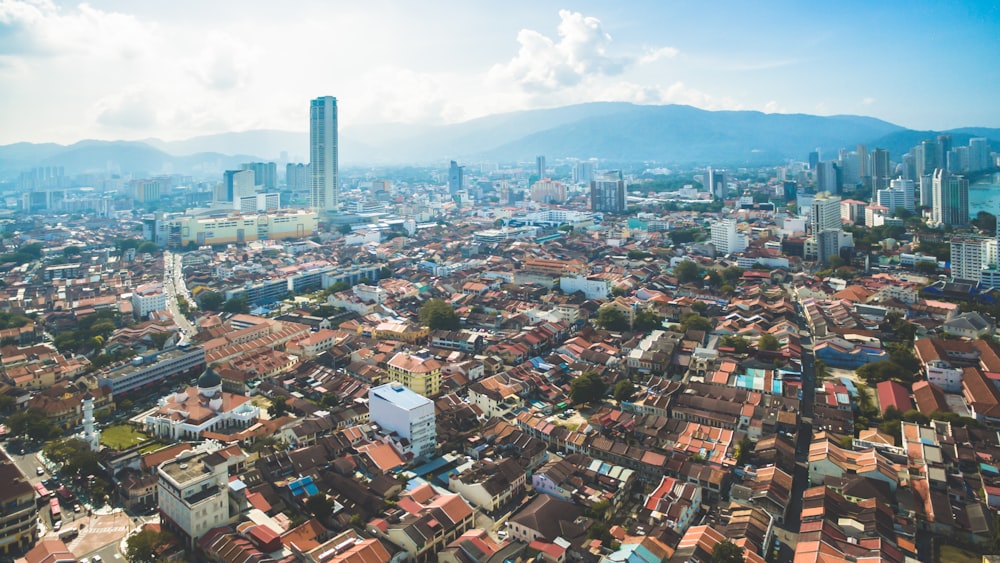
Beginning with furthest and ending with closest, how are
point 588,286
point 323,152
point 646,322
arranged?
point 323,152
point 588,286
point 646,322

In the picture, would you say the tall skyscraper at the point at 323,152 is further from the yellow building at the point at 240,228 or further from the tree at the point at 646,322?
the tree at the point at 646,322

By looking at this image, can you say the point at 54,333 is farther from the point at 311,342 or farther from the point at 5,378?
the point at 311,342

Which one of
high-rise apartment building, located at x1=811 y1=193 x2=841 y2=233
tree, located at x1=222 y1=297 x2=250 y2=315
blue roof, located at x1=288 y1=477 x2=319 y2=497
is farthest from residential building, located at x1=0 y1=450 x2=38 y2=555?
high-rise apartment building, located at x1=811 y1=193 x2=841 y2=233

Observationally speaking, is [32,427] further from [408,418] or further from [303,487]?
[408,418]

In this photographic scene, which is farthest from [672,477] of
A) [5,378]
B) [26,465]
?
[5,378]

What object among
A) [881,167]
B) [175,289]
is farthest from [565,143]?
[175,289]

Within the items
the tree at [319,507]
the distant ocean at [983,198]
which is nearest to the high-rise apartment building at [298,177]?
the distant ocean at [983,198]

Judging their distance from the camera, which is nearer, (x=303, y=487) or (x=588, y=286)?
(x=303, y=487)

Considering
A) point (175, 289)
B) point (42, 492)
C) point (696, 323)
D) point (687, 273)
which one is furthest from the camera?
point (175, 289)
